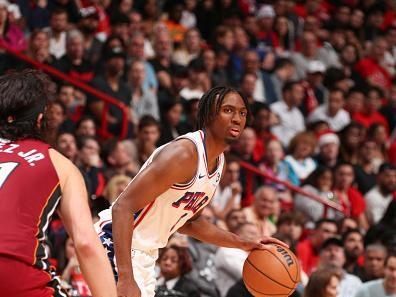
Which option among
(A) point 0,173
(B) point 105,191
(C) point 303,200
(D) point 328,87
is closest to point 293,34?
(D) point 328,87

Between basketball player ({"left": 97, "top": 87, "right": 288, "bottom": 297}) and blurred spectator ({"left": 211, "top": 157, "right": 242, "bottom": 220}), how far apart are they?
171 inches

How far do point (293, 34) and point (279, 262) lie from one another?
30.8 ft

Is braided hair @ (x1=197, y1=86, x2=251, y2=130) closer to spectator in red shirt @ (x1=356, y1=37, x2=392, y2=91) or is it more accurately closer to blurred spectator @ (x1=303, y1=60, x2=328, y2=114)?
blurred spectator @ (x1=303, y1=60, x2=328, y2=114)

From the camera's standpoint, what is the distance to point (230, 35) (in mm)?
12484

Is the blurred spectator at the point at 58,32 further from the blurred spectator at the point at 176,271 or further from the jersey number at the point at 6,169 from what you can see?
the jersey number at the point at 6,169

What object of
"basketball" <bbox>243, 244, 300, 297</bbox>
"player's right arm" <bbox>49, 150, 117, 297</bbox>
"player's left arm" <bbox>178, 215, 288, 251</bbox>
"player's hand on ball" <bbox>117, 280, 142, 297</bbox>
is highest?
"player's right arm" <bbox>49, 150, 117, 297</bbox>

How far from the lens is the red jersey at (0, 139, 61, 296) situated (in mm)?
3244

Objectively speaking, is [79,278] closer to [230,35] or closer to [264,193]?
[264,193]

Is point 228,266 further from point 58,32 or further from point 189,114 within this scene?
point 58,32

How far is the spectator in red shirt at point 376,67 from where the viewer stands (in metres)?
14.2

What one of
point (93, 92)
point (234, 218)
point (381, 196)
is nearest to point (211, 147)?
point (234, 218)

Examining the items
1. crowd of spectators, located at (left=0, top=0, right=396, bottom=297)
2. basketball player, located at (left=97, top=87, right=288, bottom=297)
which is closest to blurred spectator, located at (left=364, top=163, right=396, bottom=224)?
crowd of spectators, located at (left=0, top=0, right=396, bottom=297)

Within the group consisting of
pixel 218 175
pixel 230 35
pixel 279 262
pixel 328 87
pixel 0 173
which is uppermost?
pixel 0 173

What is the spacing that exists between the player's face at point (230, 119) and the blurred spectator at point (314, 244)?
4.30m
